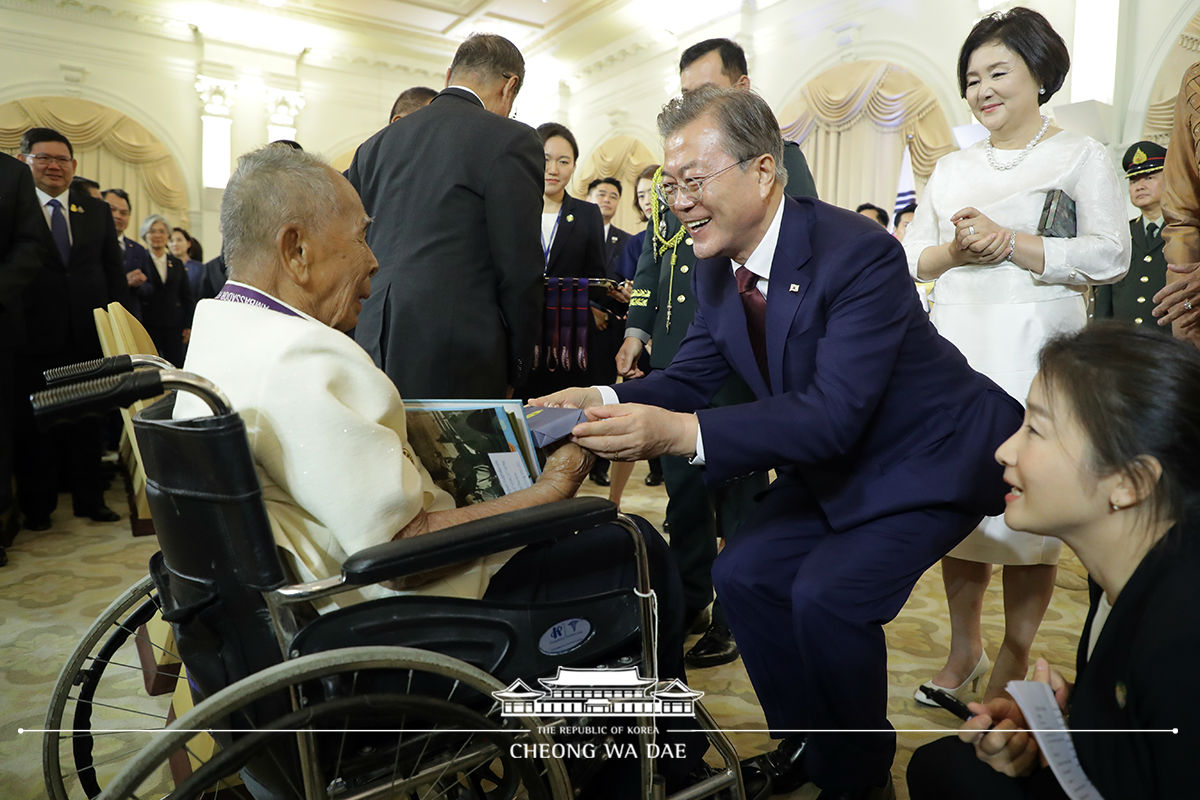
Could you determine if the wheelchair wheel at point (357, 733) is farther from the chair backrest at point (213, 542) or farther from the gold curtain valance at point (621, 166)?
the gold curtain valance at point (621, 166)

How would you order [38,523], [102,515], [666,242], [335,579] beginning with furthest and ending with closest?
[102,515] < [38,523] < [666,242] < [335,579]

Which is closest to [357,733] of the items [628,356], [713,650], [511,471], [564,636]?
[564,636]

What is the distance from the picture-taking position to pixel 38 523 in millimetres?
3348

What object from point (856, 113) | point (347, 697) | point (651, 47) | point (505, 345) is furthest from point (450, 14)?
point (347, 697)

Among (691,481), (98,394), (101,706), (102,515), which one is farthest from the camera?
(102,515)

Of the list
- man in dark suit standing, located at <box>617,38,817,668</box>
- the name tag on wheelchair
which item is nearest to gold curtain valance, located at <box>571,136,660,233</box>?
man in dark suit standing, located at <box>617,38,817,668</box>

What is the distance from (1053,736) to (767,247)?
2.96 ft

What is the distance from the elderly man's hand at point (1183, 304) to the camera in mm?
1553

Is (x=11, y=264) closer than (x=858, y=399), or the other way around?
(x=858, y=399)

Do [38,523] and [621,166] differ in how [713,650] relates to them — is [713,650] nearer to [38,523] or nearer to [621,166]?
[38,523]

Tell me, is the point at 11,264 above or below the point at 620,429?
above

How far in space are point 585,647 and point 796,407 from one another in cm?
52

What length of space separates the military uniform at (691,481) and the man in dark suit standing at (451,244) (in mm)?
433

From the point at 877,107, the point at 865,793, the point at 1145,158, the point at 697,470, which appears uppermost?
the point at 877,107
